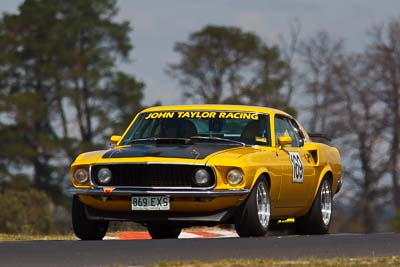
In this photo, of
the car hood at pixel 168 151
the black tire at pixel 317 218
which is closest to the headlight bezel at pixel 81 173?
the car hood at pixel 168 151

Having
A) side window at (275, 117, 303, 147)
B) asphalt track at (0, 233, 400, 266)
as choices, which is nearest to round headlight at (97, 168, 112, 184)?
asphalt track at (0, 233, 400, 266)

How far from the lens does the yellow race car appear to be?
51.1ft

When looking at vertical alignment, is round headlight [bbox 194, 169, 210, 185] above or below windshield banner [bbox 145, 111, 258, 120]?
below

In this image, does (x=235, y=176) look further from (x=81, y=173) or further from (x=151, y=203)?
(x=81, y=173)

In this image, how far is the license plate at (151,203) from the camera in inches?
611

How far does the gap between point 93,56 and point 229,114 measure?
53771 millimetres

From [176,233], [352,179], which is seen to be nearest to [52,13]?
[352,179]

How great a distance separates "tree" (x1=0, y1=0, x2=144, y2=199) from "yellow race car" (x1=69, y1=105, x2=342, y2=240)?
4835 centimetres

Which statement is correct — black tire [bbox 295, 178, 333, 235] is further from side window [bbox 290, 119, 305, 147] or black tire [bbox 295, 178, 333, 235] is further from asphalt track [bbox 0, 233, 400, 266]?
asphalt track [bbox 0, 233, 400, 266]

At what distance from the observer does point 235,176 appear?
15.6m

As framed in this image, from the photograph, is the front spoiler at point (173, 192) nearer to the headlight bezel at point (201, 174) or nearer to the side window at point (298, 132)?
the headlight bezel at point (201, 174)

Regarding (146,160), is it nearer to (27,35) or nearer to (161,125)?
(161,125)

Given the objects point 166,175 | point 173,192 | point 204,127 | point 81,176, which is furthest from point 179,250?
point 204,127

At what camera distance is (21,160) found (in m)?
66.7
